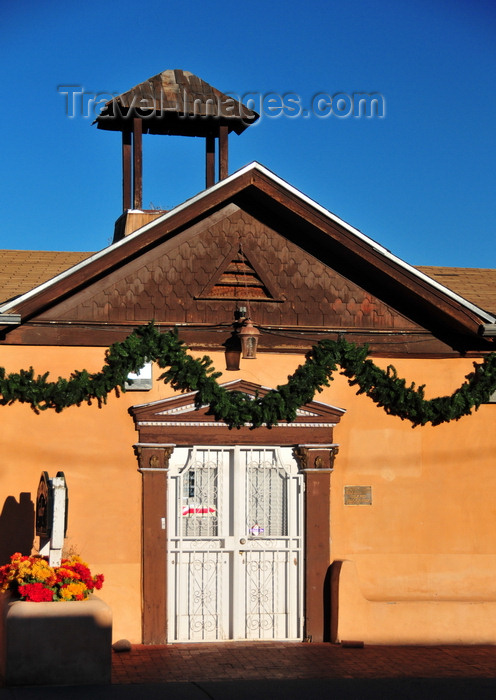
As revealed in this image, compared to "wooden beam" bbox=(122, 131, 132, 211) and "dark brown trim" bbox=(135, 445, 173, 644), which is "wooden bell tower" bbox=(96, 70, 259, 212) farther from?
"dark brown trim" bbox=(135, 445, 173, 644)

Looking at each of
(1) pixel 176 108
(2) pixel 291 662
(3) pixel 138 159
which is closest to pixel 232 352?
(2) pixel 291 662

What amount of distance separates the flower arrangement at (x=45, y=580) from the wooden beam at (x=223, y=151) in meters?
7.18

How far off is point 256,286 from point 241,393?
4.44 ft

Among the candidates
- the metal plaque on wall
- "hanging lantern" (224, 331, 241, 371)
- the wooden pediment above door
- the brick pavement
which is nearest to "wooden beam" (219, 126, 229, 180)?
"hanging lantern" (224, 331, 241, 371)

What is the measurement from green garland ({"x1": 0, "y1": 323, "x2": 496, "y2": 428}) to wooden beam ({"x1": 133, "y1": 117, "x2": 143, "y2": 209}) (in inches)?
163

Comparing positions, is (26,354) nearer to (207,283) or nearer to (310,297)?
(207,283)

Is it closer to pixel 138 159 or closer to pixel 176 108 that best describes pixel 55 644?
pixel 138 159

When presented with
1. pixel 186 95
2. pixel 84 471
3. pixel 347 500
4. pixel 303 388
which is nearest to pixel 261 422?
pixel 303 388

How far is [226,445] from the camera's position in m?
11.6

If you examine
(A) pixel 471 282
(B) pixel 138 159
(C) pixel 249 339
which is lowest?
(C) pixel 249 339

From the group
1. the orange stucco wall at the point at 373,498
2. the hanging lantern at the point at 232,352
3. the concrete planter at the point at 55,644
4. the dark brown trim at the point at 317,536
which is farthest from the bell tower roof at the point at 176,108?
the concrete planter at the point at 55,644

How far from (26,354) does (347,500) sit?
4174 millimetres

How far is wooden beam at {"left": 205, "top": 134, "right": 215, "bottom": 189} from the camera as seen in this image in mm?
15844

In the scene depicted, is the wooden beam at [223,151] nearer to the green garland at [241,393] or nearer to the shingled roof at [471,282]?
the shingled roof at [471,282]
